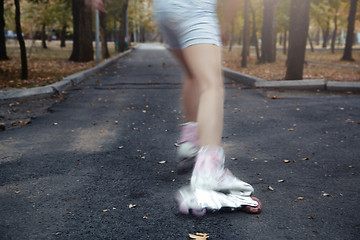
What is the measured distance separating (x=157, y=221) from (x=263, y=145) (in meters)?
2.02

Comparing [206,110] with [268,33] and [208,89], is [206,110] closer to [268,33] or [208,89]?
[208,89]

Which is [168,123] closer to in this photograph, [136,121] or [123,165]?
[136,121]

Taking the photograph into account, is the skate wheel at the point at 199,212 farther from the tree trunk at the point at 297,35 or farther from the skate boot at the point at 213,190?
the tree trunk at the point at 297,35

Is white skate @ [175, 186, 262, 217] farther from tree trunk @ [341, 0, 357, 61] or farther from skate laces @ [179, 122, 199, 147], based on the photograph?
tree trunk @ [341, 0, 357, 61]

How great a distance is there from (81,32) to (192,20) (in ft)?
48.3

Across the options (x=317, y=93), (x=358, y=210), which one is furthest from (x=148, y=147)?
(x=317, y=93)

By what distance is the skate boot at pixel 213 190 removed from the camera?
2.11 metres

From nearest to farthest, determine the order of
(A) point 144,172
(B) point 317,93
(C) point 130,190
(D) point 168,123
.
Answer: (C) point 130,190
(A) point 144,172
(D) point 168,123
(B) point 317,93

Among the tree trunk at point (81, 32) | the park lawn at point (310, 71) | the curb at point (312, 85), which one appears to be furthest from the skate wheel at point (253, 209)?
the tree trunk at point (81, 32)

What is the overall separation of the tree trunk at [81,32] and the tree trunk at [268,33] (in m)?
7.42

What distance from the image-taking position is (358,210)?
7.61ft

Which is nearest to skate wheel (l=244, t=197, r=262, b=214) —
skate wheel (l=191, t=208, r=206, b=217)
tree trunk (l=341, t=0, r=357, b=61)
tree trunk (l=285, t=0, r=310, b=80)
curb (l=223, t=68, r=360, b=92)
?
skate wheel (l=191, t=208, r=206, b=217)

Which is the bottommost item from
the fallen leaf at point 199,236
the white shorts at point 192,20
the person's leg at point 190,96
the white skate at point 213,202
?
the fallen leaf at point 199,236

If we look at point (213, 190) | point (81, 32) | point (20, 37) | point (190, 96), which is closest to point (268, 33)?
point (81, 32)
